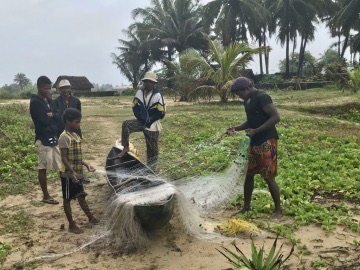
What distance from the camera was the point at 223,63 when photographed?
16.6m

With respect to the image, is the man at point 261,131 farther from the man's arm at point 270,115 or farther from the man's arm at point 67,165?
the man's arm at point 67,165

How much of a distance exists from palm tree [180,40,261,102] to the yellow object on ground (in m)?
12.3

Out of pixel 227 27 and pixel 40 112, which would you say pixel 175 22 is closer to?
pixel 227 27

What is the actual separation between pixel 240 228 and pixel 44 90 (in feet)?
10.8

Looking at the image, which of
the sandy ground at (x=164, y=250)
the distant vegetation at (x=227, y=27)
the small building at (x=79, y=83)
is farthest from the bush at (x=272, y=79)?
the sandy ground at (x=164, y=250)

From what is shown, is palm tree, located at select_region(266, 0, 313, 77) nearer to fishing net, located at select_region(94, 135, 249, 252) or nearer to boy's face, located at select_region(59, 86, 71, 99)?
boy's face, located at select_region(59, 86, 71, 99)

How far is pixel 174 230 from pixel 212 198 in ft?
2.80

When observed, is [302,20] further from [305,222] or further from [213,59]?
[305,222]

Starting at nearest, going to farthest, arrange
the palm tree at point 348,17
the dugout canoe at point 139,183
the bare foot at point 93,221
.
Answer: the dugout canoe at point 139,183
the bare foot at point 93,221
the palm tree at point 348,17

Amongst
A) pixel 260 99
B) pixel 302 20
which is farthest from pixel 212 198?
pixel 302 20

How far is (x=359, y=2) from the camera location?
96.4ft

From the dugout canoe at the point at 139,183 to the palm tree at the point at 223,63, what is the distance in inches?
439

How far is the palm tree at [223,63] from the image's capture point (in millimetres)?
16594

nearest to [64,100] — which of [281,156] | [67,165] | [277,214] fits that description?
[67,165]
